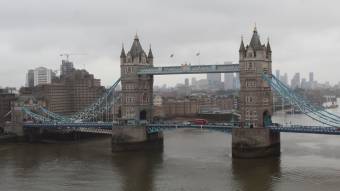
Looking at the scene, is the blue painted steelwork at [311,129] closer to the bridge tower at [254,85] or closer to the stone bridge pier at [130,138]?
the bridge tower at [254,85]

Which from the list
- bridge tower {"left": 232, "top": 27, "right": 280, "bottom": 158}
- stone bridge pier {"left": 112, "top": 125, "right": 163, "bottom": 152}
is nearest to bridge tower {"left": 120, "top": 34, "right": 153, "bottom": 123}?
stone bridge pier {"left": 112, "top": 125, "right": 163, "bottom": 152}

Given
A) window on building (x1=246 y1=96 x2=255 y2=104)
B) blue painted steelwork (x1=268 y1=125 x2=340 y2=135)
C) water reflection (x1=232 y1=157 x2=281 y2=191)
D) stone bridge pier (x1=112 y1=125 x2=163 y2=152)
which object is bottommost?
water reflection (x1=232 y1=157 x2=281 y2=191)

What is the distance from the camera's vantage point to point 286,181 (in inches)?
2044

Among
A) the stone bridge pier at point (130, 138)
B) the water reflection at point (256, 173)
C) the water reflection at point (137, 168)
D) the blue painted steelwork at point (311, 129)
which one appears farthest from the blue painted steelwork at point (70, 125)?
the blue painted steelwork at point (311, 129)

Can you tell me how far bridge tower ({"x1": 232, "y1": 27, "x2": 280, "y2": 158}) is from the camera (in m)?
64.8

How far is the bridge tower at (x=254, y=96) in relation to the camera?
64.8 m

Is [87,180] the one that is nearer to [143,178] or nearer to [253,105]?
[143,178]

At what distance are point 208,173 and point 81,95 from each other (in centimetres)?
7196

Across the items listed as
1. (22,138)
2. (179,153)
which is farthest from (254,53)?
(22,138)

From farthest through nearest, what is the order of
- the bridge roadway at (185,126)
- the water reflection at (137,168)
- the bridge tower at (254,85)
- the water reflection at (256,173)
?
the bridge tower at (254,85) < the bridge roadway at (185,126) < the water reflection at (137,168) < the water reflection at (256,173)

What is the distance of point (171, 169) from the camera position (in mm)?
59250

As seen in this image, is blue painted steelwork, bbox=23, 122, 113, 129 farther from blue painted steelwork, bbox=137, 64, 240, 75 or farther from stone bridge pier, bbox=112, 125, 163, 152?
blue painted steelwork, bbox=137, 64, 240, 75

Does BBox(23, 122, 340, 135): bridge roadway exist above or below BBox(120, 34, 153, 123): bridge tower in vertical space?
below

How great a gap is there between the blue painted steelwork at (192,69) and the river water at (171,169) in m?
10.6
